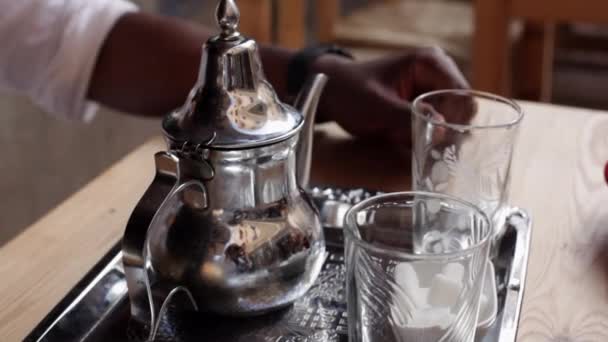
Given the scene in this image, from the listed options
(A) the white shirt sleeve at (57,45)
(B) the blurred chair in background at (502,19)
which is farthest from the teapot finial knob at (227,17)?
(B) the blurred chair in background at (502,19)

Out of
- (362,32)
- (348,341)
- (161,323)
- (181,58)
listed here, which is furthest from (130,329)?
(362,32)

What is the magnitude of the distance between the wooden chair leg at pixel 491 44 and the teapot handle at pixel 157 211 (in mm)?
1071

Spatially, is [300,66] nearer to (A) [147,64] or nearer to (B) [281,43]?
(A) [147,64]

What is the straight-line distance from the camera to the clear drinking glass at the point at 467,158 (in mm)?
541

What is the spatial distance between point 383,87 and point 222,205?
297 mm

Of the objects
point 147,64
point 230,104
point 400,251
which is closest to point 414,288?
point 400,251

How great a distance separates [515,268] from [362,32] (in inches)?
50.1

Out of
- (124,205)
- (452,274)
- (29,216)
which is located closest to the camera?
(452,274)

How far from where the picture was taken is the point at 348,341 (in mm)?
437

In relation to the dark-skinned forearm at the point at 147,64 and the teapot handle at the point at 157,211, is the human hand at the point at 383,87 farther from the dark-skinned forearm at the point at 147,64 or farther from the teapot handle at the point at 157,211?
the teapot handle at the point at 157,211

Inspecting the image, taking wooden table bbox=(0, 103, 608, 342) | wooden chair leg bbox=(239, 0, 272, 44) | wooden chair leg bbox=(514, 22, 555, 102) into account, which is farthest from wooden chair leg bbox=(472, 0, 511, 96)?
wooden table bbox=(0, 103, 608, 342)

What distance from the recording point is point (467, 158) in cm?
55

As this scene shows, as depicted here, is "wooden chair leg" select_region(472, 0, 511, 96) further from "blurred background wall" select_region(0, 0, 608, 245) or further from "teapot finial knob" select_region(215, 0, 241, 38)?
"teapot finial knob" select_region(215, 0, 241, 38)

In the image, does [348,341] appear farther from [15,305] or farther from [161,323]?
[15,305]
